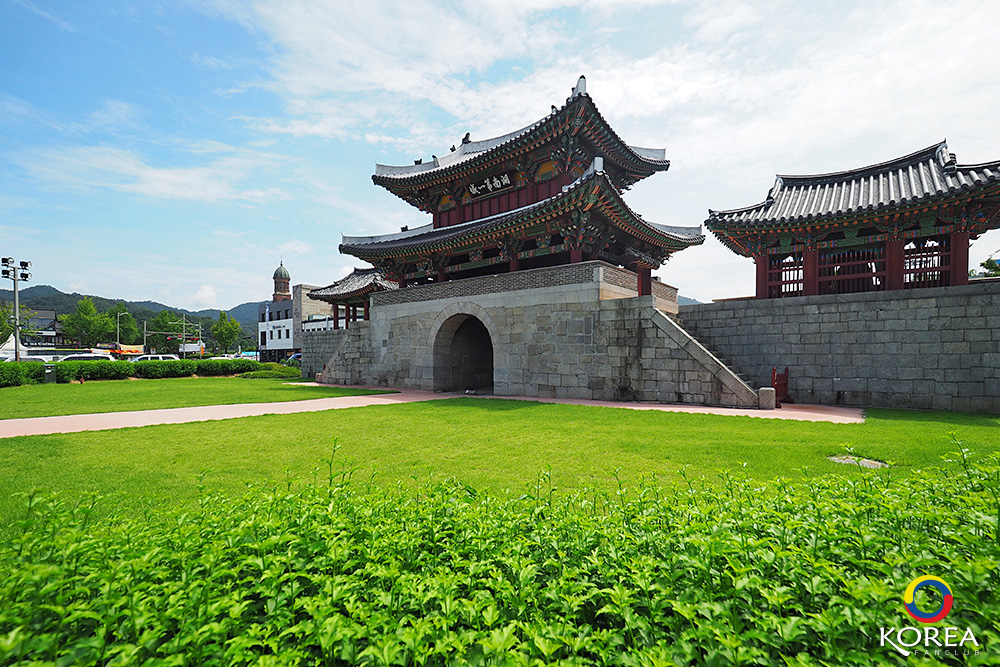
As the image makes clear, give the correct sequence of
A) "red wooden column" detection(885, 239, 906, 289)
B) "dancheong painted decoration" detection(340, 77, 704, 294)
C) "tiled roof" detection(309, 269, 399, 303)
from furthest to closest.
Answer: "tiled roof" detection(309, 269, 399, 303) < "dancheong painted decoration" detection(340, 77, 704, 294) < "red wooden column" detection(885, 239, 906, 289)

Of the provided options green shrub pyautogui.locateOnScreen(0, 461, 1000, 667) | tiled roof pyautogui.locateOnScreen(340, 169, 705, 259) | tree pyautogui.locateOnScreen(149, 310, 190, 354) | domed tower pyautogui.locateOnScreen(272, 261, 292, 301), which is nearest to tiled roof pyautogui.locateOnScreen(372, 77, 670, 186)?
tiled roof pyautogui.locateOnScreen(340, 169, 705, 259)

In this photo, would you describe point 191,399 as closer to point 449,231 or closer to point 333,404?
point 333,404

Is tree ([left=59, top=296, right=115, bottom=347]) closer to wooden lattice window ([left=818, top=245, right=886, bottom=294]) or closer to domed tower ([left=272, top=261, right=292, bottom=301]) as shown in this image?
domed tower ([left=272, top=261, right=292, bottom=301])

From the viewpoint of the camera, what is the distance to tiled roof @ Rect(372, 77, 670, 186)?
13.4m

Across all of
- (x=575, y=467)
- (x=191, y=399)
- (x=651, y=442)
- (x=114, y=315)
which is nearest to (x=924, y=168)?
(x=651, y=442)

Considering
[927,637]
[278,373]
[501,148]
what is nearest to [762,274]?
[501,148]

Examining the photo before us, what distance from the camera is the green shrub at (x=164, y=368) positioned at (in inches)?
1031

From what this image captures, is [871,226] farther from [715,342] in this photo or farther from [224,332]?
[224,332]

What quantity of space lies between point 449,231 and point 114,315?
70088mm

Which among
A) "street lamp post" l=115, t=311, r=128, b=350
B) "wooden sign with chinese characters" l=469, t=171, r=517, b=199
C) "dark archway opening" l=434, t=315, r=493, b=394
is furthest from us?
"street lamp post" l=115, t=311, r=128, b=350

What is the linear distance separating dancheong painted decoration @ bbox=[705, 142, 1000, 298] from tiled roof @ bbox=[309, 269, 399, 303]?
57.9 feet

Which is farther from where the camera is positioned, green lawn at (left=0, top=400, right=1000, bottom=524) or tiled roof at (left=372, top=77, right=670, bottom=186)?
tiled roof at (left=372, top=77, right=670, bottom=186)

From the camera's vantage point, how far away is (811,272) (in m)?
11.4

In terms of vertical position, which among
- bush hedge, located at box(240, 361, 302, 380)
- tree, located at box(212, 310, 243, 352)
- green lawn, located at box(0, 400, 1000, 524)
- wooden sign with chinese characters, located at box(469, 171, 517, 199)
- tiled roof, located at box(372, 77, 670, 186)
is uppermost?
tiled roof, located at box(372, 77, 670, 186)
